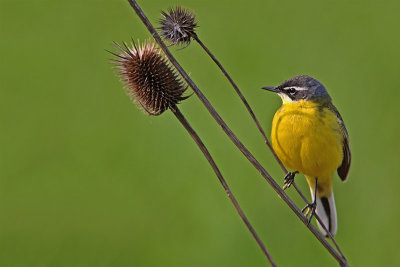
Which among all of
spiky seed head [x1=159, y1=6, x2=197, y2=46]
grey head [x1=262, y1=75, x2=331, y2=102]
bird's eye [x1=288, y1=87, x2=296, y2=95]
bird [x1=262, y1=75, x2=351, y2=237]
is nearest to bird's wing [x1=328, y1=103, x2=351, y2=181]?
bird [x1=262, y1=75, x2=351, y2=237]

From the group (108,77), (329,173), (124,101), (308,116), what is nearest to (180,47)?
(308,116)

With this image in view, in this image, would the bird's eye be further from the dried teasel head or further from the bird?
the dried teasel head

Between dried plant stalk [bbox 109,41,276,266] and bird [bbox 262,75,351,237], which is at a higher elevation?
dried plant stalk [bbox 109,41,276,266]

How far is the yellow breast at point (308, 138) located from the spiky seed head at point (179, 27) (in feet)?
4.36

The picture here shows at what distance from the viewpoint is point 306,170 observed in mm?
4551

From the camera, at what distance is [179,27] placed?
344 centimetres

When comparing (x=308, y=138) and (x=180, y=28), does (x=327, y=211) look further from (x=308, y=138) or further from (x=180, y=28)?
(x=180, y=28)

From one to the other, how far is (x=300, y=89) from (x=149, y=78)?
1.60 m

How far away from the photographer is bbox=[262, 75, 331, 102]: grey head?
4.62 metres

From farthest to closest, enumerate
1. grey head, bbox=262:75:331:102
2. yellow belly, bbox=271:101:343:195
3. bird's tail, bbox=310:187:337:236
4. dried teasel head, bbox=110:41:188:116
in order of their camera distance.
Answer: bird's tail, bbox=310:187:337:236 → grey head, bbox=262:75:331:102 → yellow belly, bbox=271:101:343:195 → dried teasel head, bbox=110:41:188:116

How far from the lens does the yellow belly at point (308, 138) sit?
438 centimetres

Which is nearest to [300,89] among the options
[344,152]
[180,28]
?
[344,152]

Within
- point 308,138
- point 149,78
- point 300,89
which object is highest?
point 149,78

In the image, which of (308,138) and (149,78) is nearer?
(149,78)
